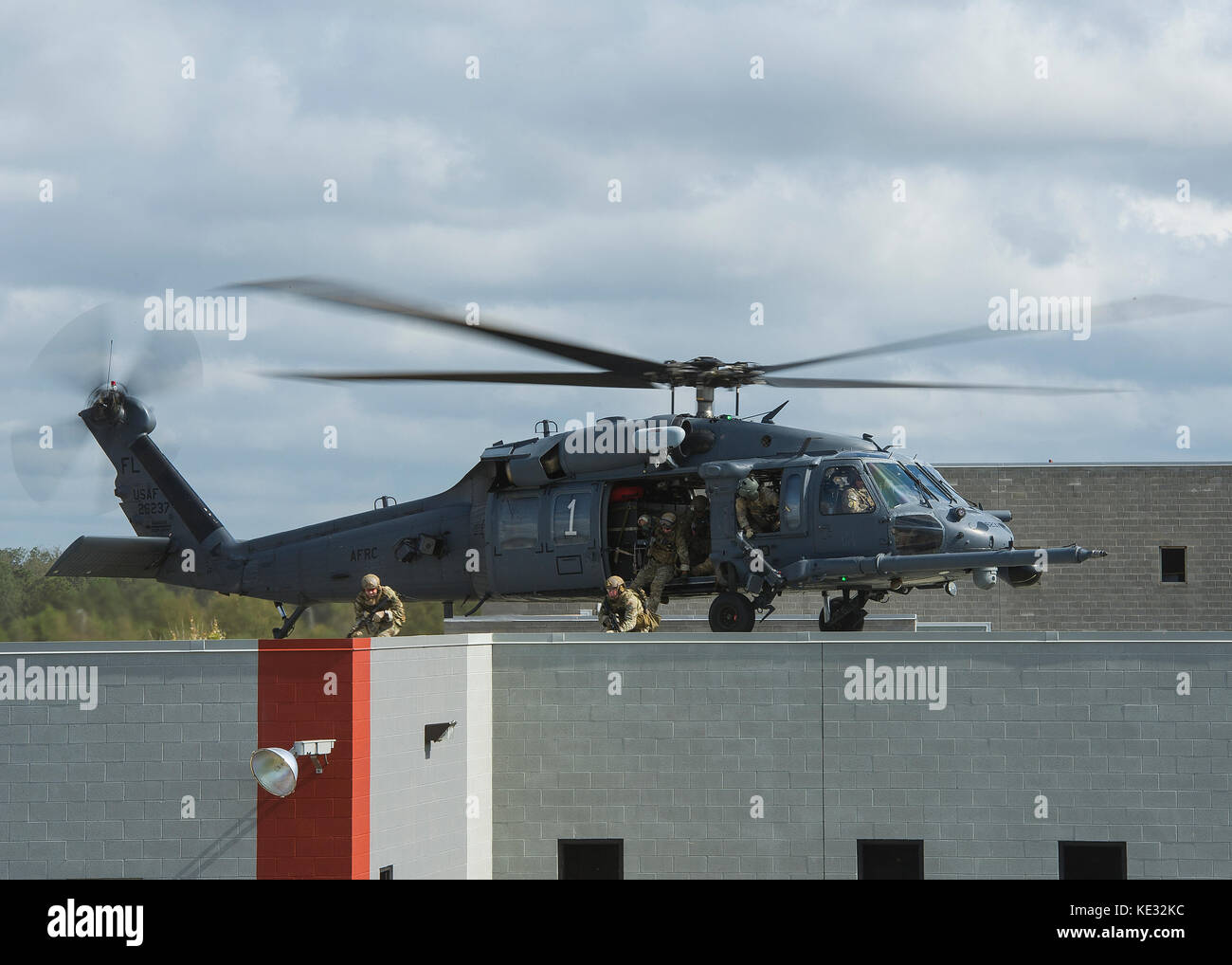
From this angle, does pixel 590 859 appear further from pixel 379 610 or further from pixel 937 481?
pixel 937 481

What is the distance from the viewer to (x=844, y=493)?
1778 centimetres

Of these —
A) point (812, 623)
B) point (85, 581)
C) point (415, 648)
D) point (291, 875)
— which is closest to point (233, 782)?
point (291, 875)

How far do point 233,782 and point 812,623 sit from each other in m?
16.5

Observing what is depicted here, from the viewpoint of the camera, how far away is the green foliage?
22.2m

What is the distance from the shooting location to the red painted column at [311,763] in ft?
41.8

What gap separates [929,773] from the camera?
15.7 meters

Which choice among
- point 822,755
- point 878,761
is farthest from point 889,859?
point 822,755

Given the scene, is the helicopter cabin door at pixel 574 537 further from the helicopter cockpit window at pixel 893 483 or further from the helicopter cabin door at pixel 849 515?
the helicopter cockpit window at pixel 893 483

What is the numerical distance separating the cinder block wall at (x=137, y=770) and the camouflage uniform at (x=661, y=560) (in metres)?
6.69

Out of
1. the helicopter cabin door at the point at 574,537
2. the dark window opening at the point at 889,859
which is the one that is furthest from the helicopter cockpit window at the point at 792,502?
the dark window opening at the point at 889,859

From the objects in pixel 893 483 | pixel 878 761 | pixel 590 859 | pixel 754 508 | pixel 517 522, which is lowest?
pixel 590 859

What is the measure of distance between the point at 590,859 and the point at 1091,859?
533 cm

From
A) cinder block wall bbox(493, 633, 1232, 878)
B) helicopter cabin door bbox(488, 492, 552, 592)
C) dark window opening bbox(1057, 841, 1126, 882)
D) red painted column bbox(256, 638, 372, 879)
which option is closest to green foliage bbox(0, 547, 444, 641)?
helicopter cabin door bbox(488, 492, 552, 592)

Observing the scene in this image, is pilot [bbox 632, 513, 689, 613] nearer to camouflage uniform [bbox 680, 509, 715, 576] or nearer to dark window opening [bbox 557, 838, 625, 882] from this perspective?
camouflage uniform [bbox 680, 509, 715, 576]
